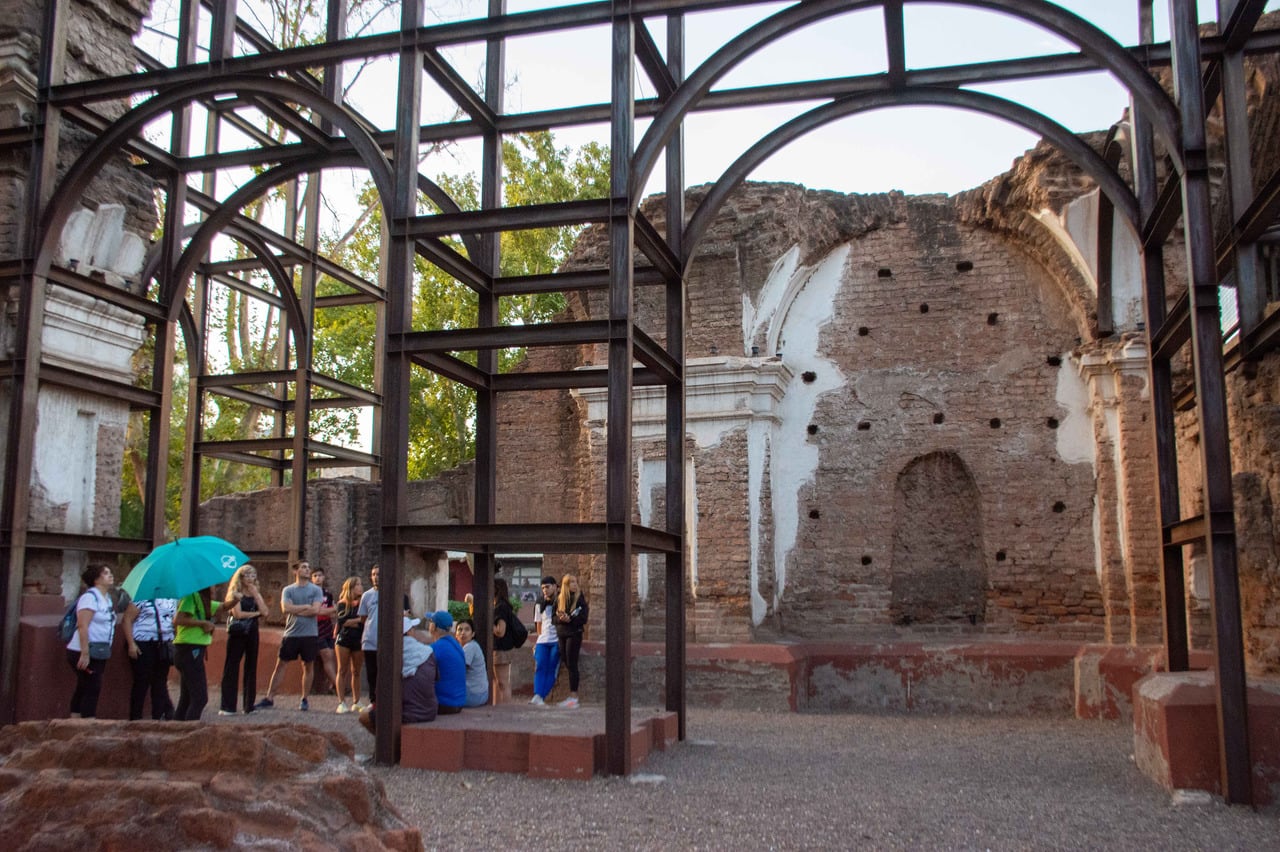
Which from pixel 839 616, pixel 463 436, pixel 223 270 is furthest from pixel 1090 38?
pixel 463 436

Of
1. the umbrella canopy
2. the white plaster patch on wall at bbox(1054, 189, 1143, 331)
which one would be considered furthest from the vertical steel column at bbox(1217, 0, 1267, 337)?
the umbrella canopy

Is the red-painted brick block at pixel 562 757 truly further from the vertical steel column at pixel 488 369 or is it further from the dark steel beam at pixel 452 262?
the dark steel beam at pixel 452 262

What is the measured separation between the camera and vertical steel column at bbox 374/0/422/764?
841 centimetres

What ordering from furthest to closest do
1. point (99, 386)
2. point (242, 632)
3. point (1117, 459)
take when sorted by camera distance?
point (1117, 459) < point (242, 632) < point (99, 386)

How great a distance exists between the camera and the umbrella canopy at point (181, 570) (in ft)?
27.5

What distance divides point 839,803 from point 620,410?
9.76 feet

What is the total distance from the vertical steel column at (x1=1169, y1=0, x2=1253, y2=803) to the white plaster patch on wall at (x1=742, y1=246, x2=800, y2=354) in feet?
22.9

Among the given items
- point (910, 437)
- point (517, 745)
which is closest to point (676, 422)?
point (517, 745)

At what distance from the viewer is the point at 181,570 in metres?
8.46

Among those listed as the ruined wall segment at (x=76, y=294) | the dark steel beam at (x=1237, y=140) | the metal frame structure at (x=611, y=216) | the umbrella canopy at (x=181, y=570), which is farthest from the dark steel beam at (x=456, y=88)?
the dark steel beam at (x=1237, y=140)

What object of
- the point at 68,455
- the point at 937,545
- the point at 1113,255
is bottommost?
the point at 937,545

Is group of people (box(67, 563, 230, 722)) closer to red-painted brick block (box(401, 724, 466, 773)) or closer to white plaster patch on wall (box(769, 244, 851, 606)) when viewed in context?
red-painted brick block (box(401, 724, 466, 773))

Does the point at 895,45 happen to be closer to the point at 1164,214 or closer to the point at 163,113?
the point at 1164,214

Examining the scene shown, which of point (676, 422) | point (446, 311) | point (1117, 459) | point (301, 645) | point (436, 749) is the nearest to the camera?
point (436, 749)
